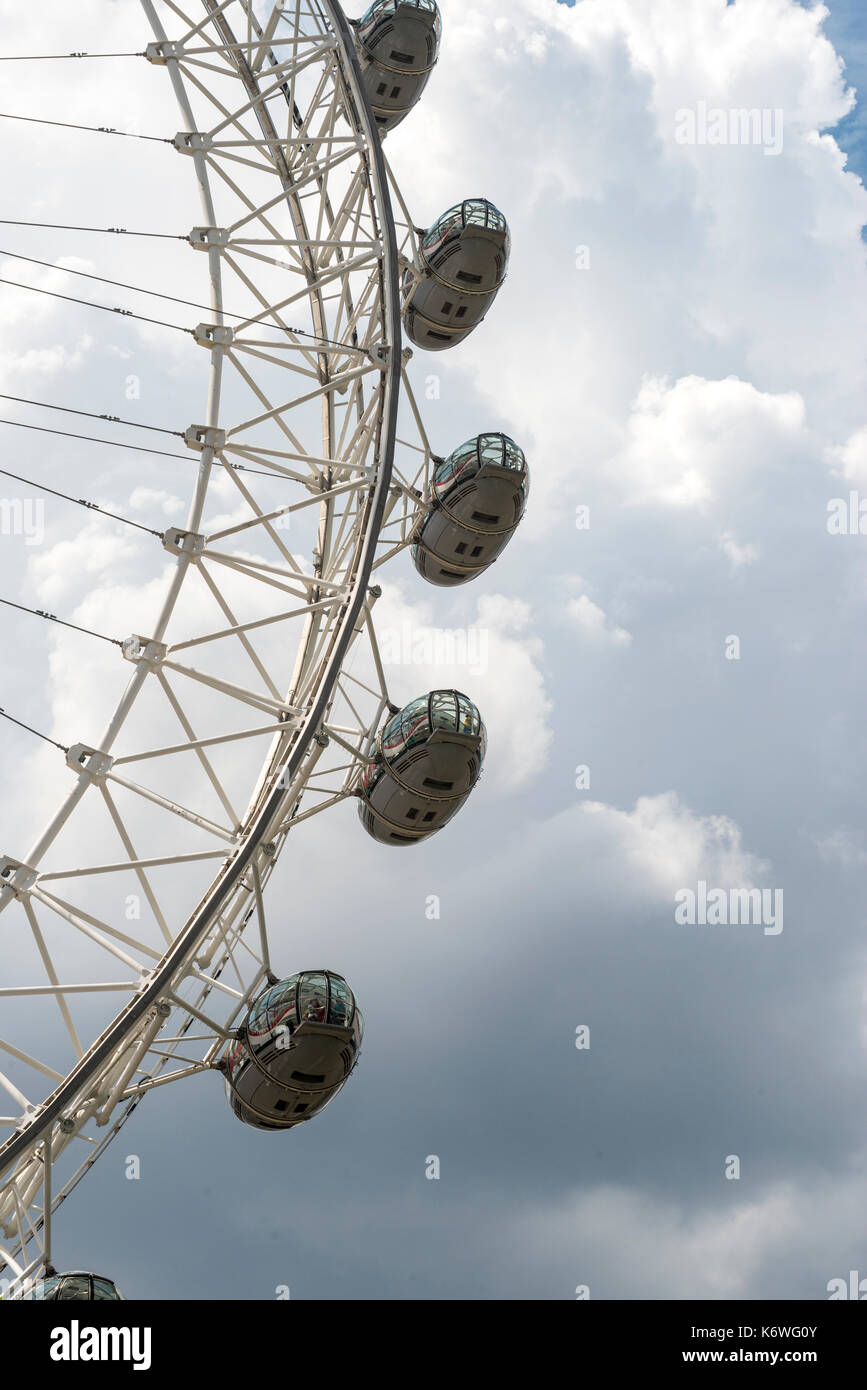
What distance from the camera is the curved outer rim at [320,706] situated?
16.9 m

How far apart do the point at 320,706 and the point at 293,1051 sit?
14.1 ft

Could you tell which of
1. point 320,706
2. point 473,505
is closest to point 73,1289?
point 320,706

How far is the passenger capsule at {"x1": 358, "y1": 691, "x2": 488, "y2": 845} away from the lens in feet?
67.1

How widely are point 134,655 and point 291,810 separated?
3.00 m

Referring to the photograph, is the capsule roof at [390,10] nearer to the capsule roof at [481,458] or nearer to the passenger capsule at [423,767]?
the capsule roof at [481,458]

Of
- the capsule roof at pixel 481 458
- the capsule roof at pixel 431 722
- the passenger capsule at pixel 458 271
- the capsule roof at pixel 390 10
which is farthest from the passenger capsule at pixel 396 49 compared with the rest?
the capsule roof at pixel 431 722

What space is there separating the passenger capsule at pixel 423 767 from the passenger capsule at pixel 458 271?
294 inches

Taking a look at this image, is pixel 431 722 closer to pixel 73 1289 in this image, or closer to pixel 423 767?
pixel 423 767

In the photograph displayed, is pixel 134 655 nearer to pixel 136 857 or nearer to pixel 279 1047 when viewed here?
pixel 136 857

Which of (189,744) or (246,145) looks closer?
(189,744)
